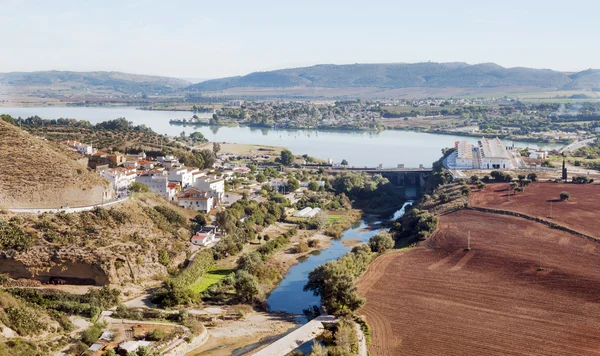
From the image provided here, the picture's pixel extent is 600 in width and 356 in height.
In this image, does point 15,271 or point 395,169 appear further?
point 395,169

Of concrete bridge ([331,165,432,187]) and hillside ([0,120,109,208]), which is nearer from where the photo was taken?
hillside ([0,120,109,208])

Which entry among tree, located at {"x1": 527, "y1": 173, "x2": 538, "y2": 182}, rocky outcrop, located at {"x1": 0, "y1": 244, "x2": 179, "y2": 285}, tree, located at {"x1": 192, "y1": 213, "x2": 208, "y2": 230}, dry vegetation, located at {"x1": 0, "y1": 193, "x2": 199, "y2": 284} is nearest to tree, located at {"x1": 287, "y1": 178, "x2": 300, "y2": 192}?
tree, located at {"x1": 192, "y1": 213, "x2": 208, "y2": 230}

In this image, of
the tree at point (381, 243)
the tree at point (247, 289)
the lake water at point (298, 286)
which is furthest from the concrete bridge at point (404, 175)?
the tree at point (247, 289)

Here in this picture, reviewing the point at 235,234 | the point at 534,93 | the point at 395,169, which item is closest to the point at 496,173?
the point at 395,169

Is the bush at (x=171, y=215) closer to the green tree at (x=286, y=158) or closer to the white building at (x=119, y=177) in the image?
the white building at (x=119, y=177)

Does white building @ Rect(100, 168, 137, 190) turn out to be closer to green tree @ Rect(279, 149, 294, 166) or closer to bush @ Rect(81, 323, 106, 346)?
bush @ Rect(81, 323, 106, 346)

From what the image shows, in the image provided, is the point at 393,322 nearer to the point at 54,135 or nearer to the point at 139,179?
the point at 139,179
